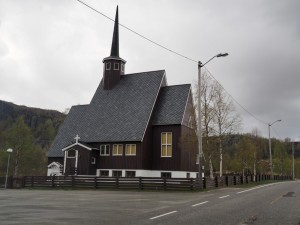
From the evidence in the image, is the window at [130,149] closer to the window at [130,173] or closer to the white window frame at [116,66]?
the window at [130,173]

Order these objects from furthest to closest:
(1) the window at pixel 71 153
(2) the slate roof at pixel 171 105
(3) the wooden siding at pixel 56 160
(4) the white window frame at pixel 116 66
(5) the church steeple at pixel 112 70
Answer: (4) the white window frame at pixel 116 66
(5) the church steeple at pixel 112 70
(3) the wooden siding at pixel 56 160
(1) the window at pixel 71 153
(2) the slate roof at pixel 171 105

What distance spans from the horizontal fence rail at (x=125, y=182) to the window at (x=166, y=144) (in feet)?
27.5

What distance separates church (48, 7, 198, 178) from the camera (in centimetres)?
4247

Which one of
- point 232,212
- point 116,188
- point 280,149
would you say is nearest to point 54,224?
point 232,212

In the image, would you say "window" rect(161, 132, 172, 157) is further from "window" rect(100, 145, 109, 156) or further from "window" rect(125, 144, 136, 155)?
"window" rect(100, 145, 109, 156)

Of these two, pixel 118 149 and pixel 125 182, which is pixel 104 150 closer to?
pixel 118 149

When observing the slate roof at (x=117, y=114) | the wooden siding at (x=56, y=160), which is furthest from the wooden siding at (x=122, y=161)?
the wooden siding at (x=56, y=160)

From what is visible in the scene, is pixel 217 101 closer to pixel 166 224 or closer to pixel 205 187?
pixel 205 187

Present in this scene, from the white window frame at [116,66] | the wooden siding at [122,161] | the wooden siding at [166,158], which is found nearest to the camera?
the wooden siding at [166,158]

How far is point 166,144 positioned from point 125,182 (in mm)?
10597

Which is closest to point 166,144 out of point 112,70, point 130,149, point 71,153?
point 130,149

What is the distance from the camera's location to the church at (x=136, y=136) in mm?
42469

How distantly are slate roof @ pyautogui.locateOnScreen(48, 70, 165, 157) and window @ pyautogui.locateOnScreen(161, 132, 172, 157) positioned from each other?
2659mm

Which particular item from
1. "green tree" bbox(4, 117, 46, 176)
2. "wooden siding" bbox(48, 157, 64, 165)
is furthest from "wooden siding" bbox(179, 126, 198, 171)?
"green tree" bbox(4, 117, 46, 176)
